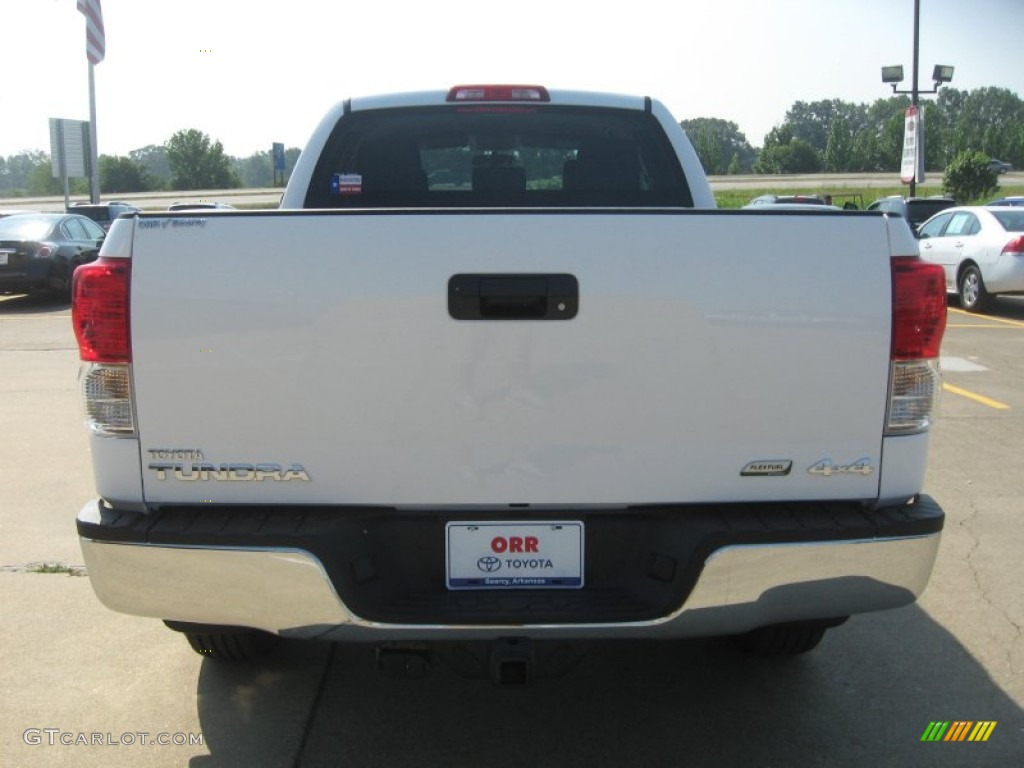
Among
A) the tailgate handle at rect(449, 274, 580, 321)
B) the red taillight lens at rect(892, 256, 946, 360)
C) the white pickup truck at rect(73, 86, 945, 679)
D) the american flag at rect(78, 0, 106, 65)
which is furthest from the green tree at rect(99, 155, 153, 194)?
the red taillight lens at rect(892, 256, 946, 360)

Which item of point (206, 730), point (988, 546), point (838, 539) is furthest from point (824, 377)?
point (988, 546)

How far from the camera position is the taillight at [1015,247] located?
1434 cm

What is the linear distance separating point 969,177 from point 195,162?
211 feet

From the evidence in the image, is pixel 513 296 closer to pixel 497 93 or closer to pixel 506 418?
pixel 506 418

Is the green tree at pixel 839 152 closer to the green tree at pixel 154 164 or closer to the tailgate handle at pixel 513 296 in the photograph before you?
the green tree at pixel 154 164

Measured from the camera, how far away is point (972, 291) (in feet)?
50.3

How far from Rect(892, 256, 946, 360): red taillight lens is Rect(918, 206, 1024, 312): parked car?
13320 mm

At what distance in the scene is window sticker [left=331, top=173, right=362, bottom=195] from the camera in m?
4.39

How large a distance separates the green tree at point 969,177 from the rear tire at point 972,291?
111 ft

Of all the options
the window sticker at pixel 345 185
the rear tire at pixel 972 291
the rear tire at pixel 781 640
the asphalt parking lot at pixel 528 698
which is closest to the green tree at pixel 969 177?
the rear tire at pixel 972 291

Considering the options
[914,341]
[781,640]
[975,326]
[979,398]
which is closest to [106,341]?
[914,341]

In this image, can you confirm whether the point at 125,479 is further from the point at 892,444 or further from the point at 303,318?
the point at 892,444

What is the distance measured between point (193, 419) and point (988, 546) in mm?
4059

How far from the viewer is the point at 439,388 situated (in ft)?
8.38
